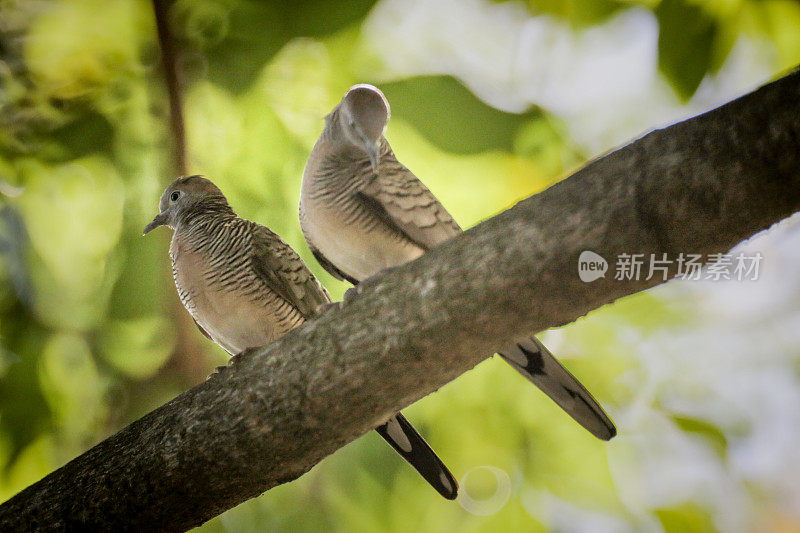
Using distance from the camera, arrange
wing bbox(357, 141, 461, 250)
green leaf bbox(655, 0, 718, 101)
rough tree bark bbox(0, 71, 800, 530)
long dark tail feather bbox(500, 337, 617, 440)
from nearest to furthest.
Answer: rough tree bark bbox(0, 71, 800, 530) → long dark tail feather bbox(500, 337, 617, 440) → wing bbox(357, 141, 461, 250) → green leaf bbox(655, 0, 718, 101)

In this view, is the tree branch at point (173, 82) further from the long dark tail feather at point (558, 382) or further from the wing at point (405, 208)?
the long dark tail feather at point (558, 382)

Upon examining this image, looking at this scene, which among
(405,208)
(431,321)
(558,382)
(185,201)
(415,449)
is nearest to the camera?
(431,321)

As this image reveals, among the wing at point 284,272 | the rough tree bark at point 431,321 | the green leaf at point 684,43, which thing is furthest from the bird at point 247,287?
the green leaf at point 684,43

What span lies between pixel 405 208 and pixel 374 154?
216mm

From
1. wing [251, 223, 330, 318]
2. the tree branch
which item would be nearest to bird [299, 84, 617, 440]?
wing [251, 223, 330, 318]

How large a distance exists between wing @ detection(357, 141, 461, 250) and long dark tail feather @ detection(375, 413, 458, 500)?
65 centimetres

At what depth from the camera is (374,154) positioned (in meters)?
2.30

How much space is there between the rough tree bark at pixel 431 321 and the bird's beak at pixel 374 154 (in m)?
0.48

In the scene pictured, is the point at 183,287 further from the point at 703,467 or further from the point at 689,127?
the point at 703,467

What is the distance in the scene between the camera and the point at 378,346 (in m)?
1.90

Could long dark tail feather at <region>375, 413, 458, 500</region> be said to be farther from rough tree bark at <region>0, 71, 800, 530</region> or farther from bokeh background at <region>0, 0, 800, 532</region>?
bokeh background at <region>0, 0, 800, 532</region>

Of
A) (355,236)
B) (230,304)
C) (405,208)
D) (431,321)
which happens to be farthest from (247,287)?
(431,321)

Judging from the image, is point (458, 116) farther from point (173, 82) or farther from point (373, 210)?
point (173, 82)

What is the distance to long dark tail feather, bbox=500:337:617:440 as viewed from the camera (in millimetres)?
2242
